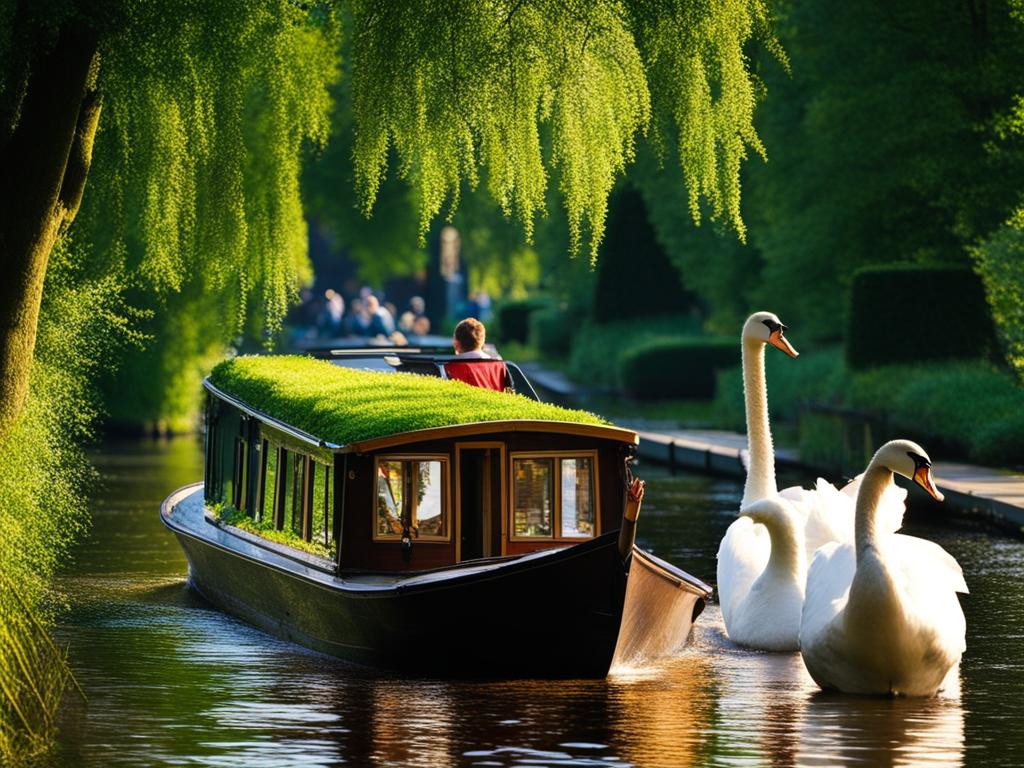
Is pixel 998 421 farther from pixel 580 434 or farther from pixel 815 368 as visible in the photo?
pixel 580 434

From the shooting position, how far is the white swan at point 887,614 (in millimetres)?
12938

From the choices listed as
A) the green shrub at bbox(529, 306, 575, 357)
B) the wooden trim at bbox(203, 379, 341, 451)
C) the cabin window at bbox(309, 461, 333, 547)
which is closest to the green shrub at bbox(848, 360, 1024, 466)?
the wooden trim at bbox(203, 379, 341, 451)

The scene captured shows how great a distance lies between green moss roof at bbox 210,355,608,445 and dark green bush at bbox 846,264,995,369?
48.8 ft

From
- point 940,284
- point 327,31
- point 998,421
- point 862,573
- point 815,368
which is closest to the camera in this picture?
point 862,573

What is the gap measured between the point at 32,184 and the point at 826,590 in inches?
228

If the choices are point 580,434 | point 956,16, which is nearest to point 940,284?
point 956,16

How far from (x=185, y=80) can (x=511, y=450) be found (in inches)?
135

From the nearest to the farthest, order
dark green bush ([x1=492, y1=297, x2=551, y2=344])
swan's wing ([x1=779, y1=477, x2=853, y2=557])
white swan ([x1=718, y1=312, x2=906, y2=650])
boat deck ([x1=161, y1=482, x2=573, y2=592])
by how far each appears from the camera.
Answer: boat deck ([x1=161, y1=482, x2=573, y2=592]), white swan ([x1=718, y1=312, x2=906, y2=650]), swan's wing ([x1=779, y1=477, x2=853, y2=557]), dark green bush ([x1=492, y1=297, x2=551, y2=344])

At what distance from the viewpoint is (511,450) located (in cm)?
1472

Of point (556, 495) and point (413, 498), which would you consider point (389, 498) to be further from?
point (556, 495)

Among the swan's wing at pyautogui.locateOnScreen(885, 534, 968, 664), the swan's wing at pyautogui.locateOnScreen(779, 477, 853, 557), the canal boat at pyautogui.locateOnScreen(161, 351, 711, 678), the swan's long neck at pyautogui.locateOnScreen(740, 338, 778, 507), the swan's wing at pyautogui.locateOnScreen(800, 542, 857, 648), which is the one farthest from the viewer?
the swan's long neck at pyautogui.locateOnScreen(740, 338, 778, 507)

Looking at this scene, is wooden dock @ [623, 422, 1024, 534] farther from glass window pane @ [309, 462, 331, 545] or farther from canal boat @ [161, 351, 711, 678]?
glass window pane @ [309, 462, 331, 545]

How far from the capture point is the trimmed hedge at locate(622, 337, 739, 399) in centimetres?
4312

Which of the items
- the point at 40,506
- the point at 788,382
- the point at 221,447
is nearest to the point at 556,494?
the point at 40,506
